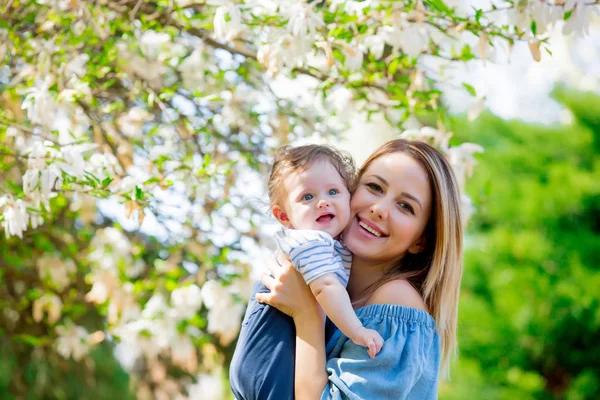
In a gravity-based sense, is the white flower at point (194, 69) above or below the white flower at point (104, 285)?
above

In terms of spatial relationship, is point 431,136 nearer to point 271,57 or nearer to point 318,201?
point 271,57

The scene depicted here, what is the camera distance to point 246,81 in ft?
11.6

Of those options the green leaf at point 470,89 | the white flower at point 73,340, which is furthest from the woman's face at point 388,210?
the white flower at point 73,340

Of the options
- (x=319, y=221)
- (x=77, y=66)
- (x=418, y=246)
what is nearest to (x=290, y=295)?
(x=319, y=221)

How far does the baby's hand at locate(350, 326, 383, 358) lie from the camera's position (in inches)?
73.3

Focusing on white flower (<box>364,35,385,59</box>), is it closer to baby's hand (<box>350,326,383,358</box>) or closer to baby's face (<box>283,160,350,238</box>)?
baby's face (<box>283,160,350,238</box>)

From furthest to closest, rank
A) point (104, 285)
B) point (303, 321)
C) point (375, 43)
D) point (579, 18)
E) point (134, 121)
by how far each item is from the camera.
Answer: point (104, 285) → point (134, 121) → point (375, 43) → point (579, 18) → point (303, 321)

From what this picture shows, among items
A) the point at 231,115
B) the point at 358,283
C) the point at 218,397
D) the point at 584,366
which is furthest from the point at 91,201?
the point at 218,397

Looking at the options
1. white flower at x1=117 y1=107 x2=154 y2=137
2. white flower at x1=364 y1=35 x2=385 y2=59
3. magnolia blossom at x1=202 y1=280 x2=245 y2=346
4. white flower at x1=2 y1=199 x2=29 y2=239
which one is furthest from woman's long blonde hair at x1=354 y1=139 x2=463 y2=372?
white flower at x1=117 y1=107 x2=154 y2=137

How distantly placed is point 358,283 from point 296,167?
0.35 m

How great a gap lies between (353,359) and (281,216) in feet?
1.40

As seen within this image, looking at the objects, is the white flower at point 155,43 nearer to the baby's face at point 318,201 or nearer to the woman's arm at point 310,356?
the baby's face at point 318,201

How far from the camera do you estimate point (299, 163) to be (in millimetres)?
2090

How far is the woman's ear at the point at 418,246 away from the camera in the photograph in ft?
7.23
